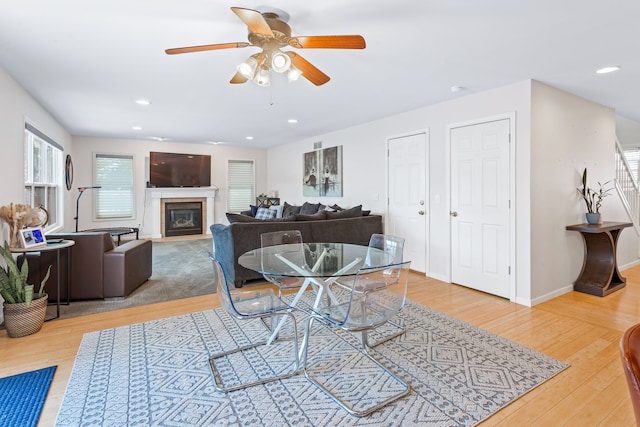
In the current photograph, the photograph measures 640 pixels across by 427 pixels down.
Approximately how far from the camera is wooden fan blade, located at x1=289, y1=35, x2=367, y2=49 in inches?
76.8

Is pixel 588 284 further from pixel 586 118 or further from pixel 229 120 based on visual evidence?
pixel 229 120

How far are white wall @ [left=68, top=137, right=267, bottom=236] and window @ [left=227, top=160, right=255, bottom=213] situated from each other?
14 centimetres

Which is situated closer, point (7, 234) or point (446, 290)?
point (7, 234)

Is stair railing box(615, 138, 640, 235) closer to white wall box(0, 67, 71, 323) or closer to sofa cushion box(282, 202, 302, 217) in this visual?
sofa cushion box(282, 202, 302, 217)

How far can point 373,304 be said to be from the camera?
7.34 ft

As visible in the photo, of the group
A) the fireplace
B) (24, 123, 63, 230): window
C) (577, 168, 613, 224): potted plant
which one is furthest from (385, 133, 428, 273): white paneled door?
the fireplace

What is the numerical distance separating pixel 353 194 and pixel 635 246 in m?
4.55

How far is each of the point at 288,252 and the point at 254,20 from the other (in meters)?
1.82

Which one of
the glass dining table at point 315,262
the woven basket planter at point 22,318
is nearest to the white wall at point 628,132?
the glass dining table at point 315,262

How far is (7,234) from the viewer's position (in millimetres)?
3064

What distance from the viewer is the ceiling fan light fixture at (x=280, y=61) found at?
2105 mm

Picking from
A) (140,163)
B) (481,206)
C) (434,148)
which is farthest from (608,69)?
(140,163)

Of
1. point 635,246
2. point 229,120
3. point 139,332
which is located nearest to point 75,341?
point 139,332

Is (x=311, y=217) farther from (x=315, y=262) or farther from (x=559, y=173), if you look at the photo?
(x=559, y=173)
